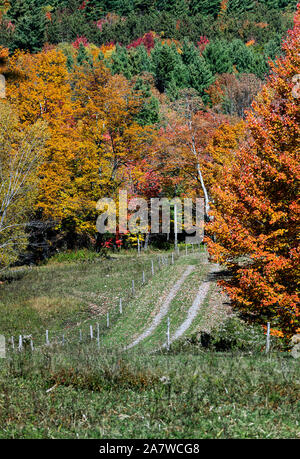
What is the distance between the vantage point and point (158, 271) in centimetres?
3459

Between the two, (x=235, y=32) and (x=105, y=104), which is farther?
(x=235, y=32)

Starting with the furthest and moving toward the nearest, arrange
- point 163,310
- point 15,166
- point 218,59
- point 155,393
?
1. point 218,59
2. point 163,310
3. point 15,166
4. point 155,393

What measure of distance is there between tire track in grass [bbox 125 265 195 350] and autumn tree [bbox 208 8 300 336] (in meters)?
5.69

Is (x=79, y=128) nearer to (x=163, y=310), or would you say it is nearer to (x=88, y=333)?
(x=163, y=310)

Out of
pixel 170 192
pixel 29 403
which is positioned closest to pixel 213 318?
pixel 29 403

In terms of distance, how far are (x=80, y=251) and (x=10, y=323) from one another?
2060 cm

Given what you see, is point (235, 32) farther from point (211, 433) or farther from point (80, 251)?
point (211, 433)

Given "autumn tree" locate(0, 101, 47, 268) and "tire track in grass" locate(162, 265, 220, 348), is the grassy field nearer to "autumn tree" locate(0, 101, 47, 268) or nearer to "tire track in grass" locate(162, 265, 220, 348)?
"tire track in grass" locate(162, 265, 220, 348)

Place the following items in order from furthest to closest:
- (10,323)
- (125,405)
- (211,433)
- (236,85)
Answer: (236,85) < (10,323) < (125,405) < (211,433)

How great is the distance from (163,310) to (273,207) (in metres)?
10.5

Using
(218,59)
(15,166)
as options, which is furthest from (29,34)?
(15,166)

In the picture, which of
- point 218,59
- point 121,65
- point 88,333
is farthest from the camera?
point 218,59

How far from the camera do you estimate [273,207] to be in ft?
58.0

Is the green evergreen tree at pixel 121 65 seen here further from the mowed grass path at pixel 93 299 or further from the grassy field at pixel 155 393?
the grassy field at pixel 155 393
